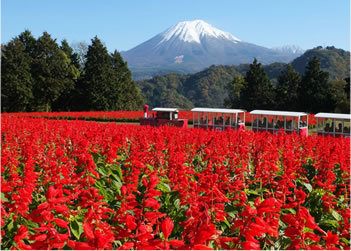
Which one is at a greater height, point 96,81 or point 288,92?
point 96,81

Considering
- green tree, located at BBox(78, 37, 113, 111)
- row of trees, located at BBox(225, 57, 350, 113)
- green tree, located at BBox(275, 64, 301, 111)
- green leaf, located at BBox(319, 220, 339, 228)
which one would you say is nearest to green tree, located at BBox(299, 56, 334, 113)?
row of trees, located at BBox(225, 57, 350, 113)

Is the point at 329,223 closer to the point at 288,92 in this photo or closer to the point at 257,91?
the point at 288,92

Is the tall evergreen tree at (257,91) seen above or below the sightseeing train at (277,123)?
above

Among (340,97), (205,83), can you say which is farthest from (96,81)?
(205,83)

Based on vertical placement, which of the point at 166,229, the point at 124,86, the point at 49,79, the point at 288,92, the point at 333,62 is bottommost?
the point at 166,229

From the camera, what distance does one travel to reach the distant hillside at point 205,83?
12469 centimetres

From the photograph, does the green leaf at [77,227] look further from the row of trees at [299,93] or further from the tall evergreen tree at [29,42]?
the tall evergreen tree at [29,42]

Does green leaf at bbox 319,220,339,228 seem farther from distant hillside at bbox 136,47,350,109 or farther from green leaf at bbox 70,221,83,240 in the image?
distant hillside at bbox 136,47,350,109

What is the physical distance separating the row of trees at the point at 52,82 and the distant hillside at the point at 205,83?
63920mm

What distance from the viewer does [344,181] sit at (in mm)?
6160

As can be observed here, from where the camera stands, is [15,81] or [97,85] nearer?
[15,81]

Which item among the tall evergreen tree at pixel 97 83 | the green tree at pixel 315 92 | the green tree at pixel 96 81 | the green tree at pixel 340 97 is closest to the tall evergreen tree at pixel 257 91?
the green tree at pixel 315 92

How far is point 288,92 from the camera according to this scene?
58344mm

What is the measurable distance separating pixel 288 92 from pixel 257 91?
16.0ft
